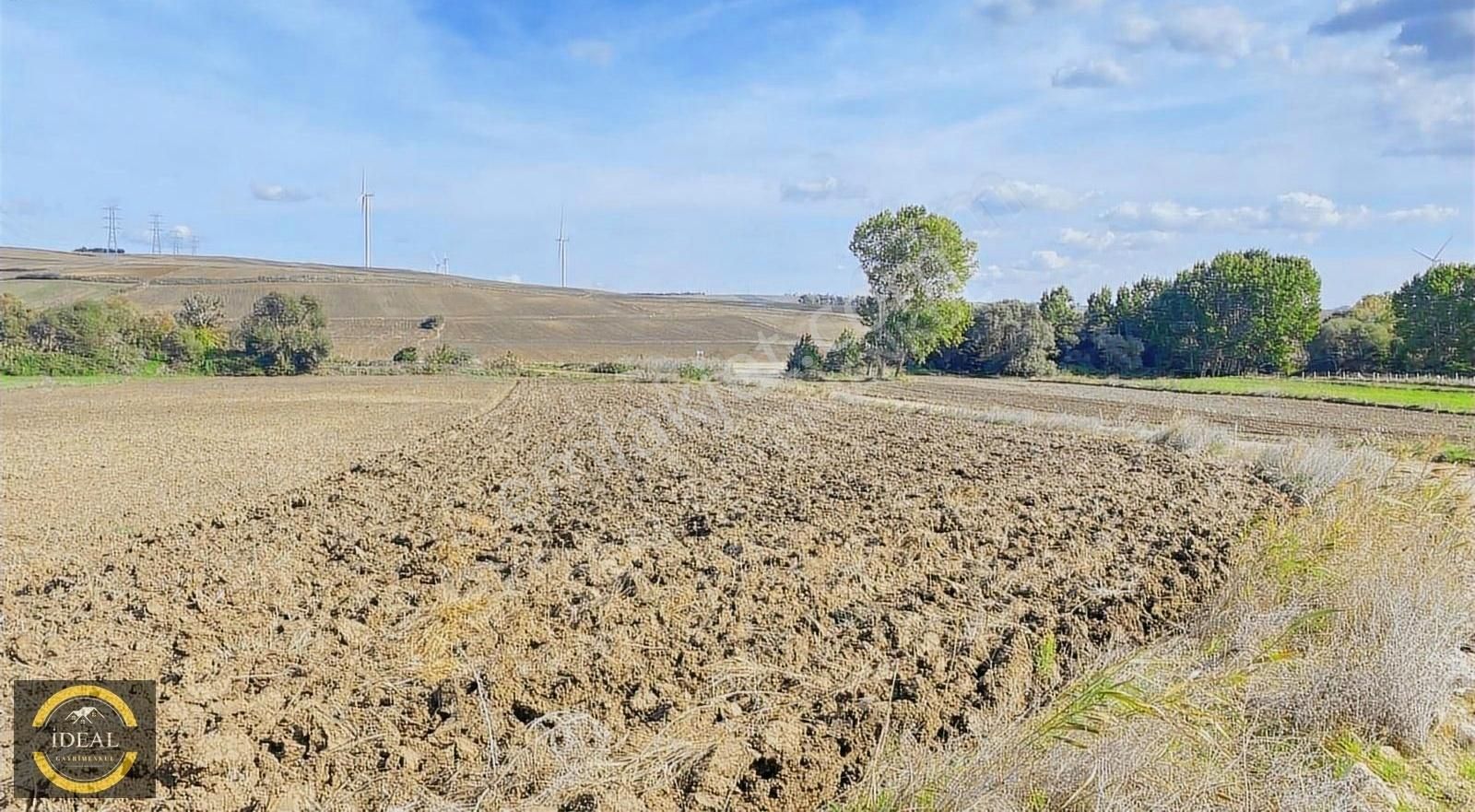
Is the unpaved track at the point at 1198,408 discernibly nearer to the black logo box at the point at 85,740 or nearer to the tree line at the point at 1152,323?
the tree line at the point at 1152,323

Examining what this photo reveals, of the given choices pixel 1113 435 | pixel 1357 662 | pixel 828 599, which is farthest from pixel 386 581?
pixel 1113 435

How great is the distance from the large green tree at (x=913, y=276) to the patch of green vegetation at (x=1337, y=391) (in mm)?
10899

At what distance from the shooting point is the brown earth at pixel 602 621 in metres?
4.59

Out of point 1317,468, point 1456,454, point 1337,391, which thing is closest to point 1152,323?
point 1337,391

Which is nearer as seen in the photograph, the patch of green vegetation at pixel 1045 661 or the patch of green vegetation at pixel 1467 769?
the patch of green vegetation at pixel 1467 769

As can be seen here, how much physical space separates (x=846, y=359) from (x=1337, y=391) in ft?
83.4

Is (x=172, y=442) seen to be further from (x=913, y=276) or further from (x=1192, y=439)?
(x=913, y=276)

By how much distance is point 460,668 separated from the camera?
5691 mm

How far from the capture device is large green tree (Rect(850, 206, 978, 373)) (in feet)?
158

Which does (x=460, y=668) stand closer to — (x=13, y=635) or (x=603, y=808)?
(x=603, y=808)

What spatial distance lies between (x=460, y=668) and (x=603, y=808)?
1.93 m

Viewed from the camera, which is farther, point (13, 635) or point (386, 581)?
point (386, 581)

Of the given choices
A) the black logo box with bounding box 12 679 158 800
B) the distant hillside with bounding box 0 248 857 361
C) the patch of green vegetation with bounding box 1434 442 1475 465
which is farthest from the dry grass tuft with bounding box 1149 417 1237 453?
the distant hillside with bounding box 0 248 857 361

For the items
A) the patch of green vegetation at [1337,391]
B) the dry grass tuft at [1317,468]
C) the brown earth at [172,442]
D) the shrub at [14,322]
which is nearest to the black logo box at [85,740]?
the brown earth at [172,442]
